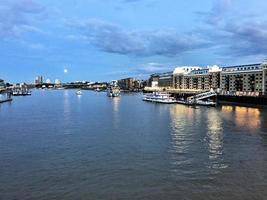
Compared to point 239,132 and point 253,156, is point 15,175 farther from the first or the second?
point 239,132

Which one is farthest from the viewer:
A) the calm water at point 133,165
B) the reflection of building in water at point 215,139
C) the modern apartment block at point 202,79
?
the modern apartment block at point 202,79

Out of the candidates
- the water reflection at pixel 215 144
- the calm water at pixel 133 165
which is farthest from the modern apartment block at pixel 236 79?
the calm water at pixel 133 165

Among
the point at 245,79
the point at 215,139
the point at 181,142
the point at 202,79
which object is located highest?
the point at 202,79

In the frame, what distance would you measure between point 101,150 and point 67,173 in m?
7.63

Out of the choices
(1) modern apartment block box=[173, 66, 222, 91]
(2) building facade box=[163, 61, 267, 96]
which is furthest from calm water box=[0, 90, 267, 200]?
(1) modern apartment block box=[173, 66, 222, 91]

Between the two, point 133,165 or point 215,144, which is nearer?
point 133,165

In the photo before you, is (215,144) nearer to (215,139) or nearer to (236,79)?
(215,139)

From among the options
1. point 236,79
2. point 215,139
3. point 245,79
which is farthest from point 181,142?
point 236,79

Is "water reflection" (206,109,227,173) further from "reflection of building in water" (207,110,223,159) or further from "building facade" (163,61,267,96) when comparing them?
"building facade" (163,61,267,96)

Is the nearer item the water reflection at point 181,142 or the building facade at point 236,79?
the water reflection at point 181,142

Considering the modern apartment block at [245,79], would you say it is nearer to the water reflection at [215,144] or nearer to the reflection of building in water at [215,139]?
the reflection of building in water at [215,139]

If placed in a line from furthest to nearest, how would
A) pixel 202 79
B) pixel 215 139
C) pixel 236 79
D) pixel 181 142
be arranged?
pixel 202 79
pixel 236 79
pixel 215 139
pixel 181 142

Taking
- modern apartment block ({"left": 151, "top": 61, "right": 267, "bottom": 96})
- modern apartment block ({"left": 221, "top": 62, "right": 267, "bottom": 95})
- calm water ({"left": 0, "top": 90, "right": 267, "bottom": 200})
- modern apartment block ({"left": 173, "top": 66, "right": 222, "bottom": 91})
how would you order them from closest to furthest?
1. calm water ({"left": 0, "top": 90, "right": 267, "bottom": 200})
2. modern apartment block ({"left": 151, "top": 61, "right": 267, "bottom": 96})
3. modern apartment block ({"left": 221, "top": 62, "right": 267, "bottom": 95})
4. modern apartment block ({"left": 173, "top": 66, "right": 222, "bottom": 91})

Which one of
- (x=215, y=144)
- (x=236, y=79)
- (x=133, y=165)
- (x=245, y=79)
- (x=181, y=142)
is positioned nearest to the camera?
(x=133, y=165)
